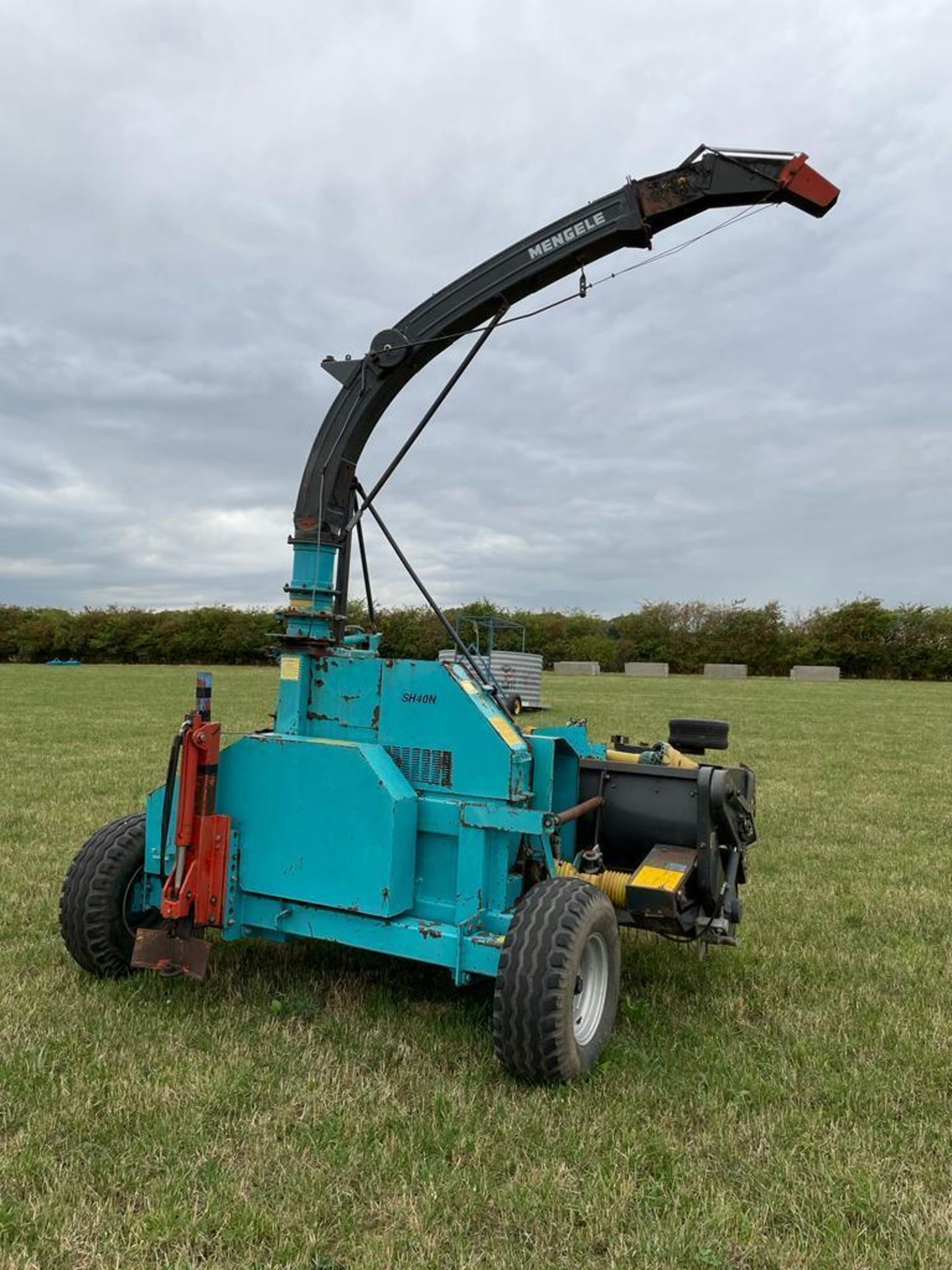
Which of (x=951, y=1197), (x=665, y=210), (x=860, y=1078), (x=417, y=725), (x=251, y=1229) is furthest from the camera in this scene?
(x=665, y=210)

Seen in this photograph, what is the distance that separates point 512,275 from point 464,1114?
12.7ft

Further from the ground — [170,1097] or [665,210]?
[665,210]

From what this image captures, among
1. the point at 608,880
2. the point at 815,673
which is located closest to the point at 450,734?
the point at 608,880

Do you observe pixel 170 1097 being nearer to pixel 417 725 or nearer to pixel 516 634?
pixel 417 725

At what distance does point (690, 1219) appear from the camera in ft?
9.43

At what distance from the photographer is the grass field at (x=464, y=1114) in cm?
277

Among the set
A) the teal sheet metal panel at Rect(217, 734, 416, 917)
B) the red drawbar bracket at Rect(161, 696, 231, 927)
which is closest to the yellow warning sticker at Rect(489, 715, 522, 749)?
the teal sheet metal panel at Rect(217, 734, 416, 917)

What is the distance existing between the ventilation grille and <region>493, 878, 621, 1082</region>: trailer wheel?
69 centimetres

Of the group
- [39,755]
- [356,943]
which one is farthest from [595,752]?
[39,755]

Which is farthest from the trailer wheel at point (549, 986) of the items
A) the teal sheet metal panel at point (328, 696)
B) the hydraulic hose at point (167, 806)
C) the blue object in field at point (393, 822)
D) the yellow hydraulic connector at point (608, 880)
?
the hydraulic hose at point (167, 806)

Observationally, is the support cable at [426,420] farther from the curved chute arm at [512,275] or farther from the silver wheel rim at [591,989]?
the silver wheel rim at [591,989]

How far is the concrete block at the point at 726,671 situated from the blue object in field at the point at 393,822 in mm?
46153

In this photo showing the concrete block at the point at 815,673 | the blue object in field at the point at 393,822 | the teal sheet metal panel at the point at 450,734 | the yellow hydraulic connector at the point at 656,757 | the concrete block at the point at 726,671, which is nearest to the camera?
the blue object in field at the point at 393,822

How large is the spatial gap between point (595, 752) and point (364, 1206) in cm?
297
